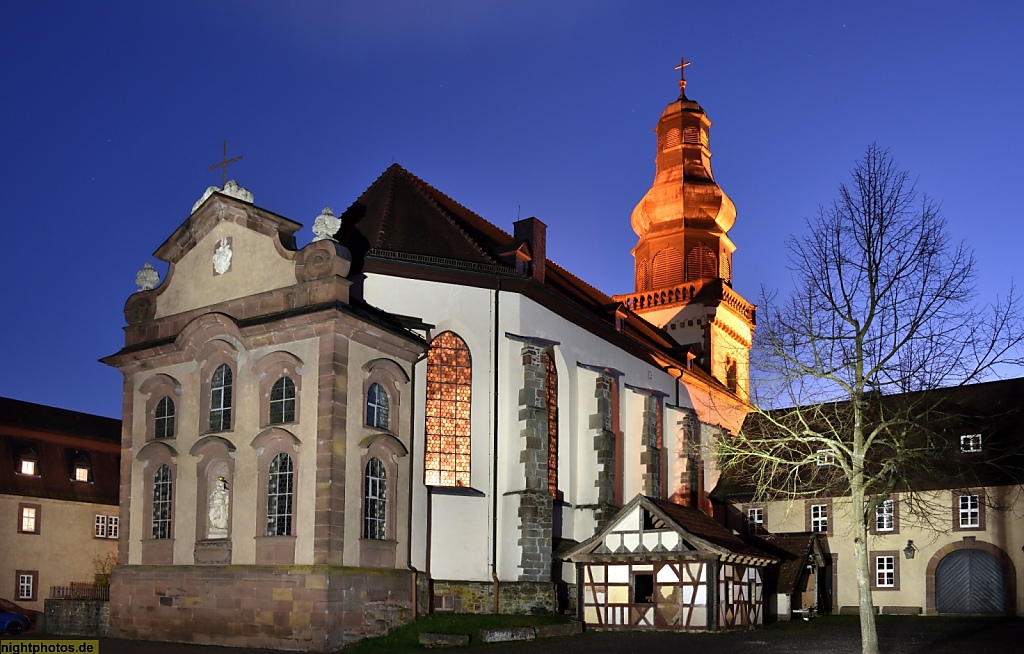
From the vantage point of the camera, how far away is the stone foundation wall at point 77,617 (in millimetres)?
29625

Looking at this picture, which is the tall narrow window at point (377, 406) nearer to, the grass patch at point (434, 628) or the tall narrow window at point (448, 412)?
the tall narrow window at point (448, 412)

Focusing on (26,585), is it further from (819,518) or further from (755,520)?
(819,518)

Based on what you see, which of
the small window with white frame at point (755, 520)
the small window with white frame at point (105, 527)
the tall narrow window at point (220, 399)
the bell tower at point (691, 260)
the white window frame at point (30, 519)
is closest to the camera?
the tall narrow window at point (220, 399)

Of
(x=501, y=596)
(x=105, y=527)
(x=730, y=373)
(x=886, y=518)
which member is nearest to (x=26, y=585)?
(x=105, y=527)

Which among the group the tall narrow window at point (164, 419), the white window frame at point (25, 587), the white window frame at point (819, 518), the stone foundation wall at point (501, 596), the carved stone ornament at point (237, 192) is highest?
the carved stone ornament at point (237, 192)

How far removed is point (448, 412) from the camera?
31.2 m

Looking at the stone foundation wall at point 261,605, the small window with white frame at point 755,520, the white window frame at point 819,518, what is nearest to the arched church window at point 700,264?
the small window with white frame at point 755,520

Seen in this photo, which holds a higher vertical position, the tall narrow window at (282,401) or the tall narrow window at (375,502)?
the tall narrow window at (282,401)

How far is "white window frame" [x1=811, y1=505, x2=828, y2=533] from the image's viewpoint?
42406 mm

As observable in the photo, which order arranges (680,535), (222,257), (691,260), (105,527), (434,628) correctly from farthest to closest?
(691,260) < (105,527) < (680,535) < (222,257) < (434,628)

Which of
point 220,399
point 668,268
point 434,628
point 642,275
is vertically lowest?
point 434,628

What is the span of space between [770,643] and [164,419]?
55.2 feet

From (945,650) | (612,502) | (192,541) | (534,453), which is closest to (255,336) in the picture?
(192,541)

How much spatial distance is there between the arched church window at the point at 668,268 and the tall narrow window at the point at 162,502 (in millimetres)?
31988
